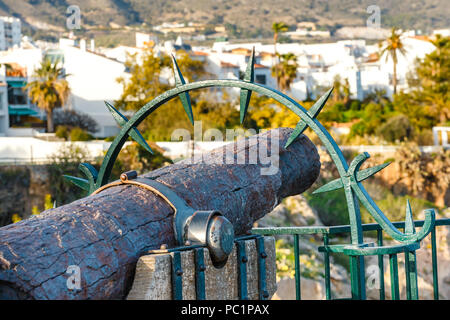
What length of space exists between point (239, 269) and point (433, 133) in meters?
28.3

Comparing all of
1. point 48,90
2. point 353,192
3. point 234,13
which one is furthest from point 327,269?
point 234,13

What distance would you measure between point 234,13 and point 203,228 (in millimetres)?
126903

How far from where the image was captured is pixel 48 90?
3416 centimetres

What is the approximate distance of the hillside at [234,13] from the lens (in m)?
114

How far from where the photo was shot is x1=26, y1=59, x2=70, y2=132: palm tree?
3356 centimetres

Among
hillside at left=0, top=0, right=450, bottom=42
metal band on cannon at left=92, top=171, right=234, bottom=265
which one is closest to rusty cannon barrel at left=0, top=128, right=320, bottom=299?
metal band on cannon at left=92, top=171, right=234, bottom=265

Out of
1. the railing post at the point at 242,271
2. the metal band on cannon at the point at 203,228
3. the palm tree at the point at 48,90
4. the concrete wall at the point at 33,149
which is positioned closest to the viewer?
the metal band on cannon at the point at 203,228

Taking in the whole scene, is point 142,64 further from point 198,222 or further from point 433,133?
point 198,222

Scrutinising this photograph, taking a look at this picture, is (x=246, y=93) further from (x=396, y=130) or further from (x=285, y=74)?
(x=285, y=74)

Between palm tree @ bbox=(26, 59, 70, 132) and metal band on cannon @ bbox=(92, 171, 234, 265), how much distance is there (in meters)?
31.5

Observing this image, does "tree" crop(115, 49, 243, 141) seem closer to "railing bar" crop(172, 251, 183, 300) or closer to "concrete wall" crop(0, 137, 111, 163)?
"concrete wall" crop(0, 137, 111, 163)

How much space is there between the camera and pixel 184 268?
2582 millimetres

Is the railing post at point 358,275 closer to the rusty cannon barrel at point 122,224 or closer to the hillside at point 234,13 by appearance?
the rusty cannon barrel at point 122,224

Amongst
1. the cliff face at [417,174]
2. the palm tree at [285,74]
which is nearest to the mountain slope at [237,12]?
the palm tree at [285,74]
